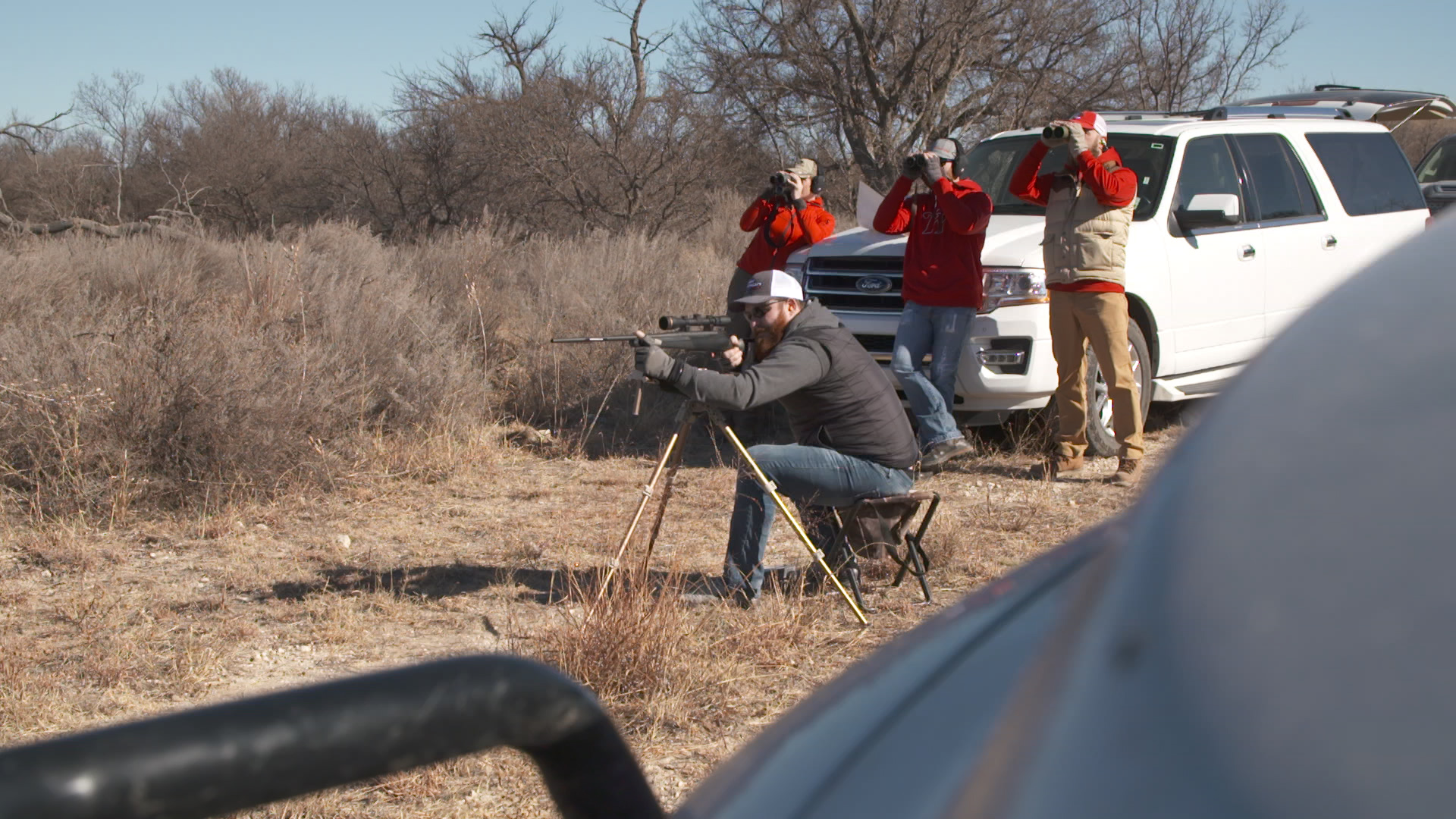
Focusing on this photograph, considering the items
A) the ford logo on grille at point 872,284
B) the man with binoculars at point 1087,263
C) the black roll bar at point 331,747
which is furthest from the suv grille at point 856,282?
the black roll bar at point 331,747

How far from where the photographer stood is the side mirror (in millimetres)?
7117

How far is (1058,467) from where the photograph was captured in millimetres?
7324

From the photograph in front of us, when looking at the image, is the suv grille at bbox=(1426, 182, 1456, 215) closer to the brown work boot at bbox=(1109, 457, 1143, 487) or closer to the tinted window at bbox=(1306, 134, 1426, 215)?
the tinted window at bbox=(1306, 134, 1426, 215)

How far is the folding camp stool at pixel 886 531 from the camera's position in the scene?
5.03m

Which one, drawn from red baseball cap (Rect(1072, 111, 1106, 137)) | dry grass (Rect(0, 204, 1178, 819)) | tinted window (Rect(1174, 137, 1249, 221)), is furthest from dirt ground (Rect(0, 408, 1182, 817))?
red baseball cap (Rect(1072, 111, 1106, 137))

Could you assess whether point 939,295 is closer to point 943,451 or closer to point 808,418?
point 943,451

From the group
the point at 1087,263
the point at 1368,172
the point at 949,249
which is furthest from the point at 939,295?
the point at 1368,172

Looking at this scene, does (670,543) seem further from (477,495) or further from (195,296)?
(195,296)

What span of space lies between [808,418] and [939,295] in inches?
77.1

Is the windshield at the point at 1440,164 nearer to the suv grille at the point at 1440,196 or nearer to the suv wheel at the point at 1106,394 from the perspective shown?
the suv grille at the point at 1440,196

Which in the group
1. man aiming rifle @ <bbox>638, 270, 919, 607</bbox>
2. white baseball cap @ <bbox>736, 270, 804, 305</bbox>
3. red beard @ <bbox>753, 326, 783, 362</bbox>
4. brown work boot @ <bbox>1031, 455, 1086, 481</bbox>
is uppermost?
white baseball cap @ <bbox>736, 270, 804, 305</bbox>

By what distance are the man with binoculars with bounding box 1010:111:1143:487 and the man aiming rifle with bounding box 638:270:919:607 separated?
1.83 m

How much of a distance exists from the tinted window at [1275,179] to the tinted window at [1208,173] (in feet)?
0.37

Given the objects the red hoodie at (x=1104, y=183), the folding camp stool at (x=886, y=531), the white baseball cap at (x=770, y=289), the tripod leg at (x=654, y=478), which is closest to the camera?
the tripod leg at (x=654, y=478)
